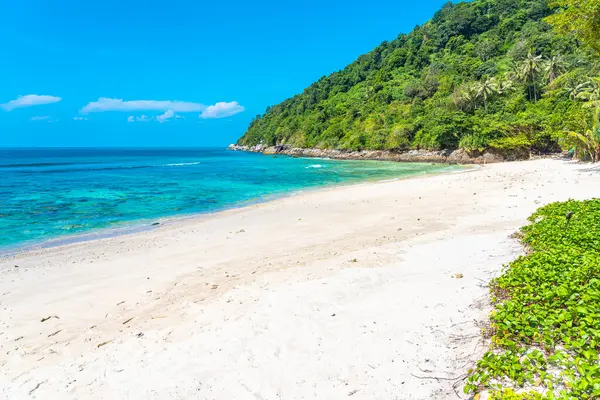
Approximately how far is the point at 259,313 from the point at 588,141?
3139 cm

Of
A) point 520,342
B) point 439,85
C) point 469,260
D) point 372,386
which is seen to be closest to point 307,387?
point 372,386

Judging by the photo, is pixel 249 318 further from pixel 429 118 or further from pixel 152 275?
pixel 429 118

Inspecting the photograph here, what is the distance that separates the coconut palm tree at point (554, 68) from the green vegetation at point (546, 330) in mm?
66512

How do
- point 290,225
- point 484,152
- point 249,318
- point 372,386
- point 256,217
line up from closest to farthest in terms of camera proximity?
point 372,386, point 249,318, point 290,225, point 256,217, point 484,152

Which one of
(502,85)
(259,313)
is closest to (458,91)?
(502,85)

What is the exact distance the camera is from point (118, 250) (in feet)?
41.0

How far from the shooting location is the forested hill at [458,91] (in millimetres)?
46219

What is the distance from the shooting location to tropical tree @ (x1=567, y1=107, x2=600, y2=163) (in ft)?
81.1

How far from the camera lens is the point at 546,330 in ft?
13.5

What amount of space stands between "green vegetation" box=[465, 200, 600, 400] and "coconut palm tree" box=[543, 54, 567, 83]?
66512mm

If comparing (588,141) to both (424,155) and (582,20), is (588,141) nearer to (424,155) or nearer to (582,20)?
(582,20)

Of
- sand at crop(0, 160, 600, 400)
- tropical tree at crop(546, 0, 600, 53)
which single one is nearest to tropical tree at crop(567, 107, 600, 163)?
tropical tree at crop(546, 0, 600, 53)

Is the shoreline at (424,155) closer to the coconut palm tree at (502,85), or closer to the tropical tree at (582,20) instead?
the coconut palm tree at (502,85)

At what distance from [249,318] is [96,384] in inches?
97.8
